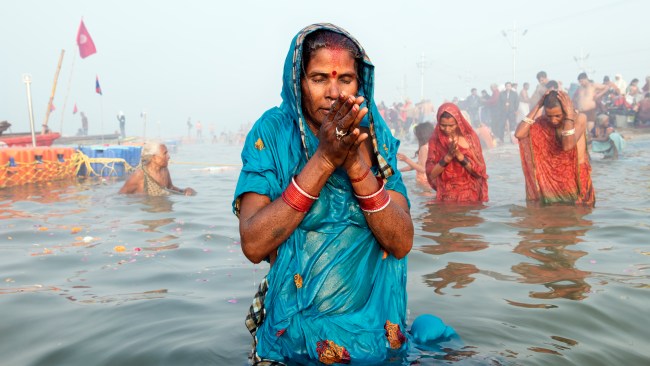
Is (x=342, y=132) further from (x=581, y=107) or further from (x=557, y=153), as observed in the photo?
(x=581, y=107)

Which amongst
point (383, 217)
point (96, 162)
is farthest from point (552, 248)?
point (96, 162)

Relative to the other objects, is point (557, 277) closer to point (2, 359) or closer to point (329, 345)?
point (329, 345)

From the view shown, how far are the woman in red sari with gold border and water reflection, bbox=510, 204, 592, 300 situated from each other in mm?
219

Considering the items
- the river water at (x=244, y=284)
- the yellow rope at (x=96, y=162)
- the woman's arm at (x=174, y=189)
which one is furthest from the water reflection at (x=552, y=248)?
the yellow rope at (x=96, y=162)

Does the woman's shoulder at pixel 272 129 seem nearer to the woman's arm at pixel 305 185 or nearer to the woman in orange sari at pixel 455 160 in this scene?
the woman's arm at pixel 305 185

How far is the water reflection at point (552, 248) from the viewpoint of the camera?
455 centimetres

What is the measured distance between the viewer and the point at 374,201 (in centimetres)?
229

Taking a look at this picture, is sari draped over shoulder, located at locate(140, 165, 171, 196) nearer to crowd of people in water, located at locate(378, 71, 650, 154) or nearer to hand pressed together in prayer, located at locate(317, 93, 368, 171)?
crowd of people in water, located at locate(378, 71, 650, 154)

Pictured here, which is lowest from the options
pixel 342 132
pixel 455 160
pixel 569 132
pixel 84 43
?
pixel 455 160

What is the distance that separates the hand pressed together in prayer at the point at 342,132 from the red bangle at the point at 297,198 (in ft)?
0.47

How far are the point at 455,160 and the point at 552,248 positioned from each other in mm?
2774

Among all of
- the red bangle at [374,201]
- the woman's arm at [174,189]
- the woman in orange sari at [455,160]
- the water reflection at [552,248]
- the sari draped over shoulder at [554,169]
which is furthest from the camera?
the woman's arm at [174,189]

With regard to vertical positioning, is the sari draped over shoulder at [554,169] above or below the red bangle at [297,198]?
below

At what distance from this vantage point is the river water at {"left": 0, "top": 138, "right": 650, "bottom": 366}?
11.6ft
